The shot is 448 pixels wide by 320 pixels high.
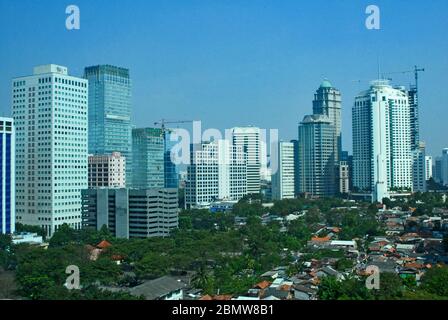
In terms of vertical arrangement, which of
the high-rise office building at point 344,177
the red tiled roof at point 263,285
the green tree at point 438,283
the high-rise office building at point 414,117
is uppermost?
the high-rise office building at point 414,117

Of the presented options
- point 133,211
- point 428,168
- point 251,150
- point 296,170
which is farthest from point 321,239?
point 428,168

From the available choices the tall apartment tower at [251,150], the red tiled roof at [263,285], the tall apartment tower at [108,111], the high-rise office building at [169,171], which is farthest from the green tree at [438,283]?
the high-rise office building at [169,171]

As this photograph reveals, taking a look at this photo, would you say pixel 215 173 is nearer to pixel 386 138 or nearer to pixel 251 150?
pixel 251 150

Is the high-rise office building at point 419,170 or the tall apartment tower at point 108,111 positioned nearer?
the tall apartment tower at point 108,111

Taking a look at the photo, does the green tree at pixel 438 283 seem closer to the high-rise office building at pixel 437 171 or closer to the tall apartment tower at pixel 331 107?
the tall apartment tower at pixel 331 107

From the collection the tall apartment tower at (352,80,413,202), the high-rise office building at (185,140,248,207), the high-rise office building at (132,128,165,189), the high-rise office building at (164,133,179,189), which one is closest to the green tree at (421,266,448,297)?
the high-rise office building at (185,140,248,207)
